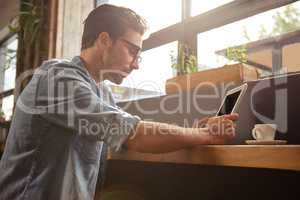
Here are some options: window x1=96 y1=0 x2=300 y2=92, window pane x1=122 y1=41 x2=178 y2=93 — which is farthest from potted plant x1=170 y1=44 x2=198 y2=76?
window pane x1=122 y1=41 x2=178 y2=93

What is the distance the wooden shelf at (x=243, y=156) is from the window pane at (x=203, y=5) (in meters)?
1.20

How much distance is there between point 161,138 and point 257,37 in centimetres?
106

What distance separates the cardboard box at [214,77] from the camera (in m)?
1.71

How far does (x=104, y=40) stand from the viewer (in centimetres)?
149

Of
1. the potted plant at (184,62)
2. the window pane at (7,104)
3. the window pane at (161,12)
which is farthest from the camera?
the window pane at (7,104)

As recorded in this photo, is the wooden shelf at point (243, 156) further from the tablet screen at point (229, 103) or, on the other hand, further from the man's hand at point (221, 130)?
the tablet screen at point (229, 103)

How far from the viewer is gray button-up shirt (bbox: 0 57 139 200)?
Result: 1181 mm

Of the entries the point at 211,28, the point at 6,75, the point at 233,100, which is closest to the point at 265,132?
→ the point at 233,100

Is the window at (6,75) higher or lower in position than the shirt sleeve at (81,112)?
higher

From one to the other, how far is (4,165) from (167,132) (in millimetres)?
610

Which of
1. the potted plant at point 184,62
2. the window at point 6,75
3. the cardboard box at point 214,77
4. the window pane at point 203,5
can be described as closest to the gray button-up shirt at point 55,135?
the cardboard box at point 214,77

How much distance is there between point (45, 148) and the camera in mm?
1287

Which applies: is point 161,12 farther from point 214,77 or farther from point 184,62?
point 214,77

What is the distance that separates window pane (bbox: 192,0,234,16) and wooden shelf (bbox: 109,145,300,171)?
120 cm
